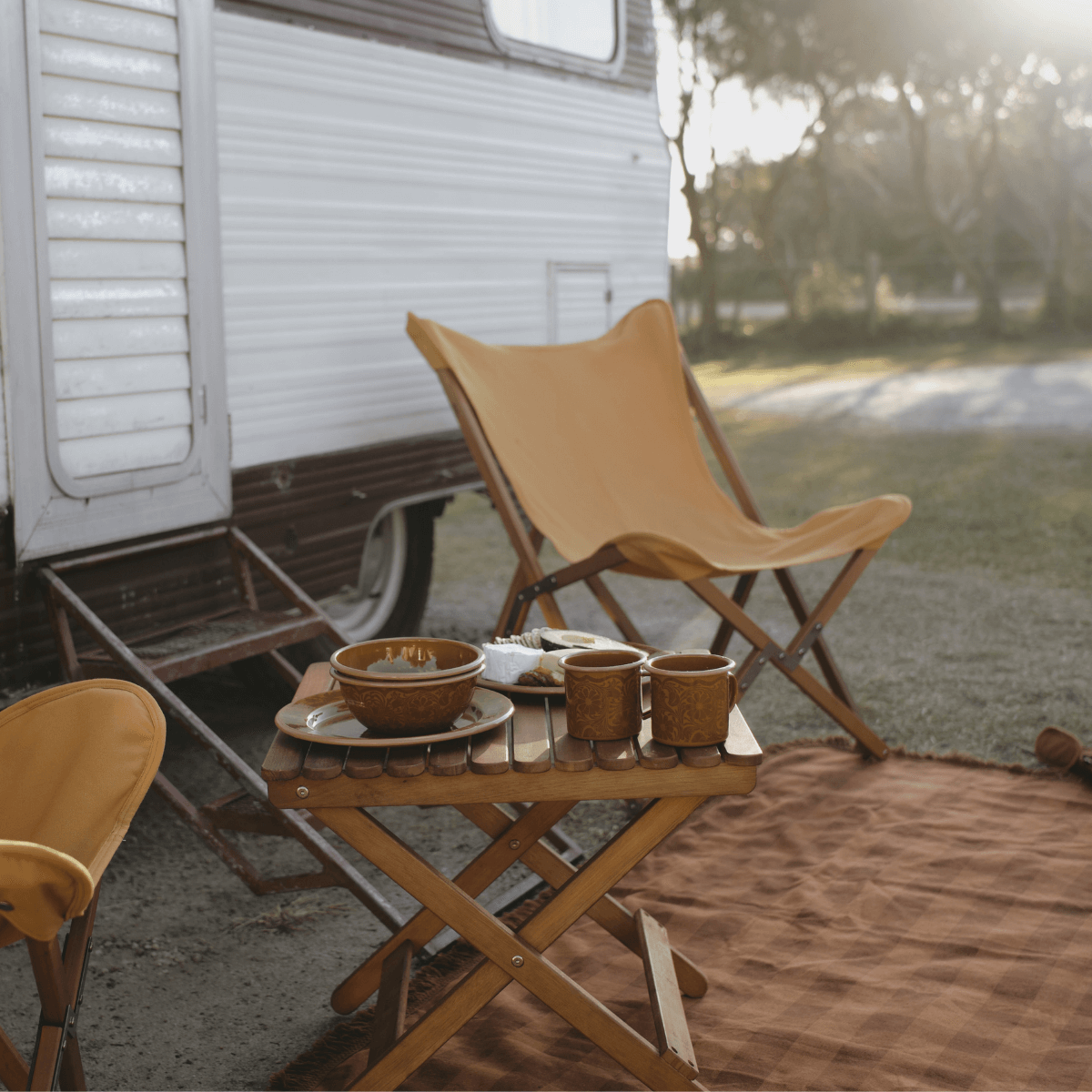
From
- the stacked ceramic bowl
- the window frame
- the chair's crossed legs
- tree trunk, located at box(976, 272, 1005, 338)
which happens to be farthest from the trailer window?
tree trunk, located at box(976, 272, 1005, 338)

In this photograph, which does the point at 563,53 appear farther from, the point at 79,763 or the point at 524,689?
the point at 79,763

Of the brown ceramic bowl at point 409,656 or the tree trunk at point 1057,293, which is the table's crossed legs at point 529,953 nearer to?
the brown ceramic bowl at point 409,656

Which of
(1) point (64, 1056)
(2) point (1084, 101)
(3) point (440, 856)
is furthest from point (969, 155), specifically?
(1) point (64, 1056)

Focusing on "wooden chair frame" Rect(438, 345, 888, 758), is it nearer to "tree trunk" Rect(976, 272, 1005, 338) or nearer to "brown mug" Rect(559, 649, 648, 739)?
"brown mug" Rect(559, 649, 648, 739)

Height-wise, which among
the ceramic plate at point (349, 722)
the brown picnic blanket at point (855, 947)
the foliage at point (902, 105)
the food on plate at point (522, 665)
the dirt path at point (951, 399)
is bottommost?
the brown picnic blanket at point (855, 947)

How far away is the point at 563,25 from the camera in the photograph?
13.1 feet

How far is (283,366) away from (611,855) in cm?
184

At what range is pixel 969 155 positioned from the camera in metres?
17.2

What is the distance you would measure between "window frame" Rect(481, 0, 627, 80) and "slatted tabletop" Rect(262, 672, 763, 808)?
2766 mm

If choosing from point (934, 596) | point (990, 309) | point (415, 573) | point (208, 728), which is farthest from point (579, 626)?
point (990, 309)

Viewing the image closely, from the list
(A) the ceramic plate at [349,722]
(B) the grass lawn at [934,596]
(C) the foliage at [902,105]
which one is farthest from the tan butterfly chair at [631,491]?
(C) the foliage at [902,105]

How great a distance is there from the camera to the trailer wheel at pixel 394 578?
398cm

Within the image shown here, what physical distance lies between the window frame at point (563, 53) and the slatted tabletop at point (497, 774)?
2766mm

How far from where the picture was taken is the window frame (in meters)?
3.66
